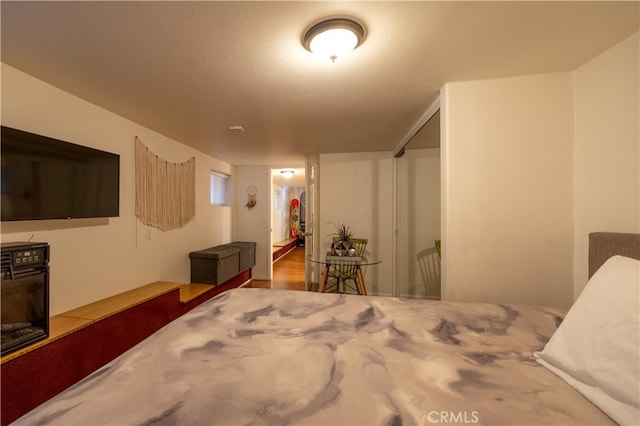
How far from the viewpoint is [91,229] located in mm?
2104

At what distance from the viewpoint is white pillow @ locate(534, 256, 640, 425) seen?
2.08 feet

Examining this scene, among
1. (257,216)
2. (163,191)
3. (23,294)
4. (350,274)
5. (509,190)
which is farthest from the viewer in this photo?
(257,216)

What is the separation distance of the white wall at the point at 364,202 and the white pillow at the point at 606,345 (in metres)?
2.82

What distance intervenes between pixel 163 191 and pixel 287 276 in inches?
112

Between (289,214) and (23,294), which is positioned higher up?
(289,214)

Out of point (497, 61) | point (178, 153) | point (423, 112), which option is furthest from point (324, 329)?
point (178, 153)

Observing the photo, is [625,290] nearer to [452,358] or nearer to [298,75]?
[452,358]

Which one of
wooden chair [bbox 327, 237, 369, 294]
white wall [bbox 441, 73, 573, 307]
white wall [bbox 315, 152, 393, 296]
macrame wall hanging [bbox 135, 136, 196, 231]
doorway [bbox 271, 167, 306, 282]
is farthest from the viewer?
doorway [bbox 271, 167, 306, 282]

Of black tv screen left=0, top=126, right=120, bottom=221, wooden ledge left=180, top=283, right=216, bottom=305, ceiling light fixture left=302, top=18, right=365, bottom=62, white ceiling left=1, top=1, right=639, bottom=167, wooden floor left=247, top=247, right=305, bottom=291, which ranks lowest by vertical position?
wooden floor left=247, top=247, right=305, bottom=291

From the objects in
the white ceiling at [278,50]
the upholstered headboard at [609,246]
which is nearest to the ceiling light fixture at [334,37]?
the white ceiling at [278,50]

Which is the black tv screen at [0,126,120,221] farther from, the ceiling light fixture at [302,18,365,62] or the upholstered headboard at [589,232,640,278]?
the upholstered headboard at [589,232,640,278]

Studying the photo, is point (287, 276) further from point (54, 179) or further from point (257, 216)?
point (54, 179)

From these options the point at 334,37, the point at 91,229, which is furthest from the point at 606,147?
the point at 91,229

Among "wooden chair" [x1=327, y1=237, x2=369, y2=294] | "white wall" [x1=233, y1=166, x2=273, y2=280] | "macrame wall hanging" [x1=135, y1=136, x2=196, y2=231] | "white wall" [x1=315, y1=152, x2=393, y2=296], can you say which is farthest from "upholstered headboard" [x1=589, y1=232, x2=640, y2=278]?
"white wall" [x1=233, y1=166, x2=273, y2=280]
